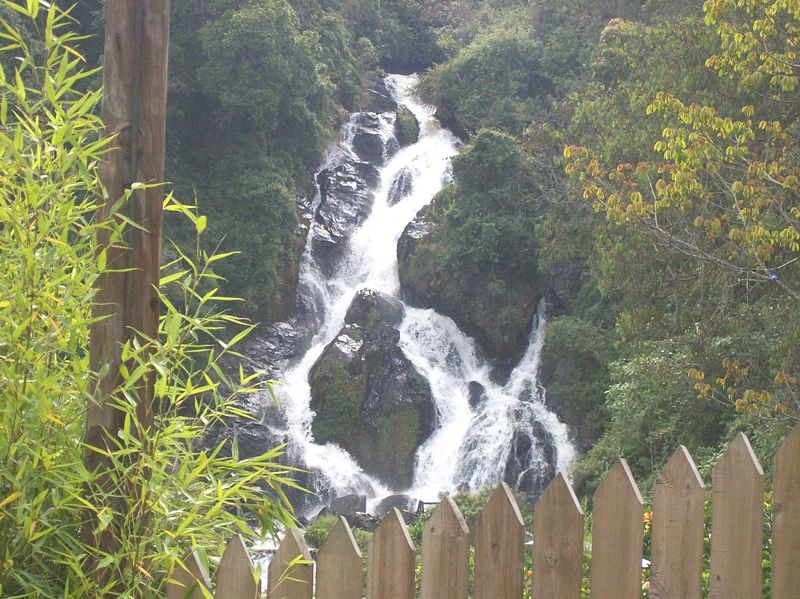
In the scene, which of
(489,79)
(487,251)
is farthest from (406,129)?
(487,251)

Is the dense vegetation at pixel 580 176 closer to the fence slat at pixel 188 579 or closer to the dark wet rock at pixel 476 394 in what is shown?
the dark wet rock at pixel 476 394

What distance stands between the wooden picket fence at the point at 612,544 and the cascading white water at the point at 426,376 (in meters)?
10.2

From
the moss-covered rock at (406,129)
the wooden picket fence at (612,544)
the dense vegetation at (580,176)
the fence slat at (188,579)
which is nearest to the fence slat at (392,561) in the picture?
the wooden picket fence at (612,544)

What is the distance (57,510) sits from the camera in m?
1.94

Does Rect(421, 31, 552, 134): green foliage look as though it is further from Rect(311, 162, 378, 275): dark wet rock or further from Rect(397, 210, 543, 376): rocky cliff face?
Rect(397, 210, 543, 376): rocky cliff face

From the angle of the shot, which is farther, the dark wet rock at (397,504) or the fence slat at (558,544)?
the dark wet rock at (397,504)

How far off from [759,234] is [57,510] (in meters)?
5.21

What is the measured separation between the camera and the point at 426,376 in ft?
45.5

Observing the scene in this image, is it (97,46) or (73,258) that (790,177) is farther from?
(97,46)

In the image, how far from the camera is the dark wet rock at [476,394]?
1366 centimetres

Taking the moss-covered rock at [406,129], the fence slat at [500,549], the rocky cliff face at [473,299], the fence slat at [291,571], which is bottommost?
the rocky cliff face at [473,299]

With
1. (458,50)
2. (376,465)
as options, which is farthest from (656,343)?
(458,50)

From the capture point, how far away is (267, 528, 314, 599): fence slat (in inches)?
78.0

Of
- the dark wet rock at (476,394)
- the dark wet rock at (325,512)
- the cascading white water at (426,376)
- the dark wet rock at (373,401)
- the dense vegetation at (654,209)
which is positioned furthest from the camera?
the dark wet rock at (476,394)
